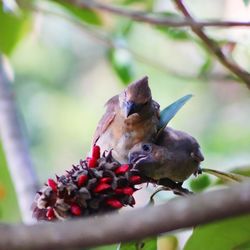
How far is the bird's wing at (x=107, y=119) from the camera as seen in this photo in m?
1.02

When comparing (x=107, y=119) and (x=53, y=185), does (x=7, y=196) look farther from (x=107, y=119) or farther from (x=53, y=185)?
(x=53, y=185)

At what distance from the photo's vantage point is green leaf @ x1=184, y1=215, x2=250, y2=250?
3.16ft

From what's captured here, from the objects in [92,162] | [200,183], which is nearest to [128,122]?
[92,162]

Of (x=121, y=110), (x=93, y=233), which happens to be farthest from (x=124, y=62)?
(x=93, y=233)

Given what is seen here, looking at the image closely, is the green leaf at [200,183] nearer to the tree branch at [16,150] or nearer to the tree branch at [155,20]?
the tree branch at [155,20]

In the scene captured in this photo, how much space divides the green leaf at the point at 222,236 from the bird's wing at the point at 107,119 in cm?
20

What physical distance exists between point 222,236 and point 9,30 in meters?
0.95

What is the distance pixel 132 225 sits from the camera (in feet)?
1.41

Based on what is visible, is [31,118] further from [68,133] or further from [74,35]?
[74,35]

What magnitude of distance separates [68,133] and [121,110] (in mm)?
2328

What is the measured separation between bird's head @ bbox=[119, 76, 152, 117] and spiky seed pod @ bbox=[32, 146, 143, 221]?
7.2 inches

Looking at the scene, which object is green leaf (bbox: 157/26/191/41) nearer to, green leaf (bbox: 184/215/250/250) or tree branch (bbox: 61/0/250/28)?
tree branch (bbox: 61/0/250/28)

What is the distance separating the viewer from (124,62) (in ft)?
6.07

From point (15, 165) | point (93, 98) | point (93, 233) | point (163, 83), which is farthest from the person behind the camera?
point (93, 98)
